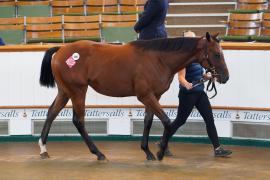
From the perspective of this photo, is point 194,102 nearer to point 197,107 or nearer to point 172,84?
point 197,107

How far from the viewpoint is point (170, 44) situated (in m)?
7.97

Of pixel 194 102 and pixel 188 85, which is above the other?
pixel 188 85

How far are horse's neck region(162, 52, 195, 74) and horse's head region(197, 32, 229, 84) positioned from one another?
168 mm

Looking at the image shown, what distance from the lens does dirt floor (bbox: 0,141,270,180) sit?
7289mm

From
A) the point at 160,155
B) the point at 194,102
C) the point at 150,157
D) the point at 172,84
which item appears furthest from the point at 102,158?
the point at 172,84

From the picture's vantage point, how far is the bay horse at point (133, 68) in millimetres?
7863

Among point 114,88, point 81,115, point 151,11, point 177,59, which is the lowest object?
point 81,115

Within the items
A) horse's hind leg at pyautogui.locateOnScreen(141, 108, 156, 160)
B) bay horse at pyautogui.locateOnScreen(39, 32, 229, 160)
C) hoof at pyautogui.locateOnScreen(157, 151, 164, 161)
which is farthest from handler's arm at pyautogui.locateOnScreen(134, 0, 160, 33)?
hoof at pyautogui.locateOnScreen(157, 151, 164, 161)

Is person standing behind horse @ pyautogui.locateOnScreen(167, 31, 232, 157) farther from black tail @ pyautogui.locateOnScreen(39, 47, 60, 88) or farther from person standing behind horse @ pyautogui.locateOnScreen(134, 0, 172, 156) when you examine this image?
black tail @ pyautogui.locateOnScreen(39, 47, 60, 88)

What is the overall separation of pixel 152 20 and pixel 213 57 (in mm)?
1035

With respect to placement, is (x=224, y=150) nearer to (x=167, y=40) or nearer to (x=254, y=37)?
(x=167, y=40)

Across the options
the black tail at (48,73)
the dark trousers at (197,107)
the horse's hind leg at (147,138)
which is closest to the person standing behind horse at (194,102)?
the dark trousers at (197,107)

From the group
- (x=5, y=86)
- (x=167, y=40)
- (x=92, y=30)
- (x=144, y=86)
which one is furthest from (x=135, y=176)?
(x=92, y=30)

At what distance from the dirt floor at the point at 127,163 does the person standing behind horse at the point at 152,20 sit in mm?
1557
